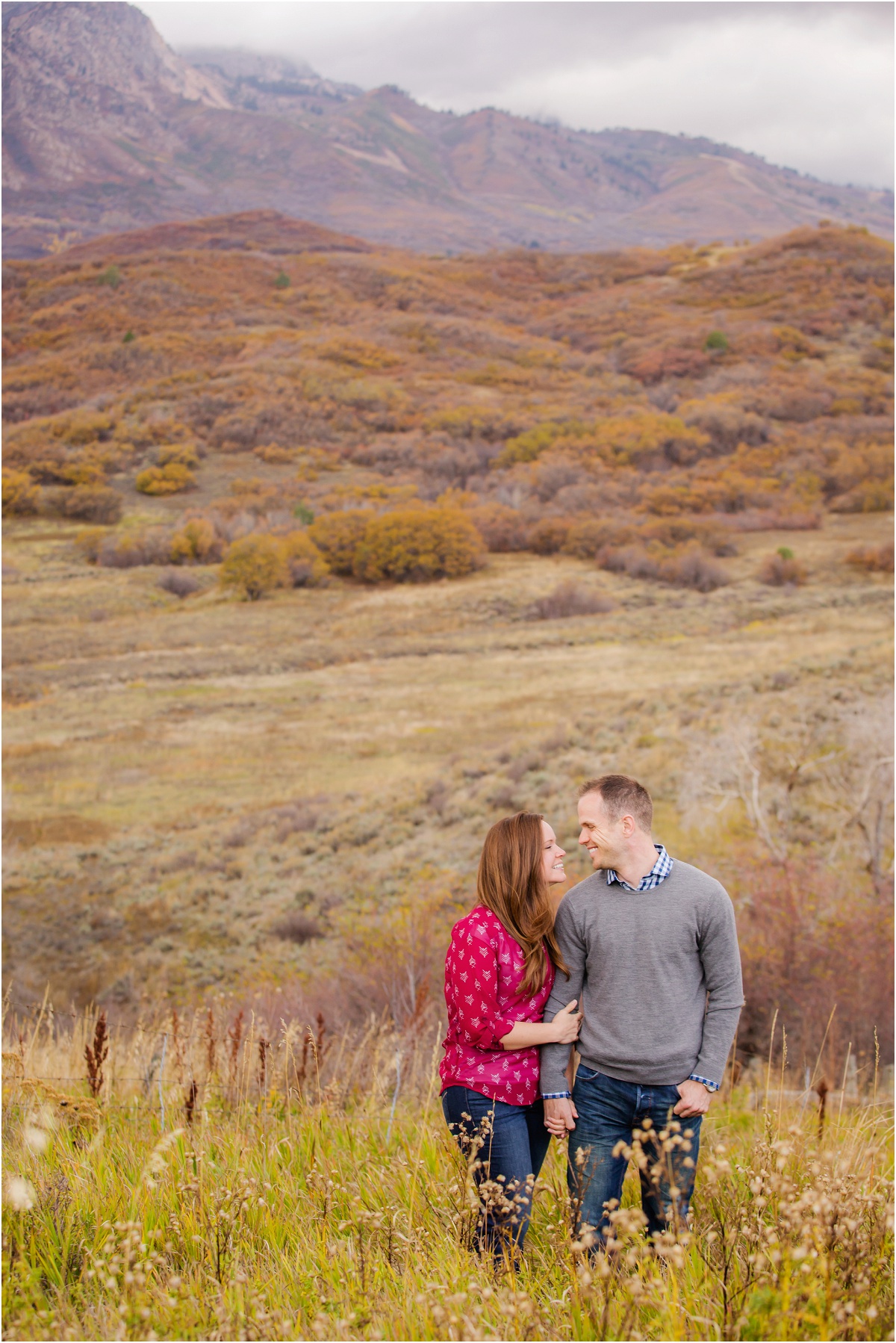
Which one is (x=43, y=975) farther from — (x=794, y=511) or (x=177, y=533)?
(x=794, y=511)

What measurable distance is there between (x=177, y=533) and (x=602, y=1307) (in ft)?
129

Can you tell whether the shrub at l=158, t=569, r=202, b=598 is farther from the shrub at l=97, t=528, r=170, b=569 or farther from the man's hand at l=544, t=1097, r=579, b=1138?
the man's hand at l=544, t=1097, r=579, b=1138

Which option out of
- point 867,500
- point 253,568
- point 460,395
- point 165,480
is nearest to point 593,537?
point 867,500

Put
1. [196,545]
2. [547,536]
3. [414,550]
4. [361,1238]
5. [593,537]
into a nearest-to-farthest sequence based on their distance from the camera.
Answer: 1. [361,1238]
2. [414,550]
3. [196,545]
4. [593,537]
5. [547,536]

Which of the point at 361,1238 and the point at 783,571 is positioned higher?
the point at 783,571

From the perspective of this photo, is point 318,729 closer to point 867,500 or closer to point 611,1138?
point 611,1138

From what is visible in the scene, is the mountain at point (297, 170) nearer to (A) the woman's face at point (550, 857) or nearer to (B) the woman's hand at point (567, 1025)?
(A) the woman's face at point (550, 857)

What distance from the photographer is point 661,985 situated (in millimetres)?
2238

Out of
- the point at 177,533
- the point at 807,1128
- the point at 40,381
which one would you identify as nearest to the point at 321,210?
the point at 40,381

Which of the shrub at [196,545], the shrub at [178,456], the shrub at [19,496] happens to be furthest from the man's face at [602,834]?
the shrub at [178,456]

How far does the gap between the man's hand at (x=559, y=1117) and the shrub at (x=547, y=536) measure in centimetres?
3843

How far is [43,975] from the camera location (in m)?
10.0

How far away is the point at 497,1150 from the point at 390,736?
1704 centimetres

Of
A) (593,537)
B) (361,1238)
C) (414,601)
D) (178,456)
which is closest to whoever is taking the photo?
(361,1238)
